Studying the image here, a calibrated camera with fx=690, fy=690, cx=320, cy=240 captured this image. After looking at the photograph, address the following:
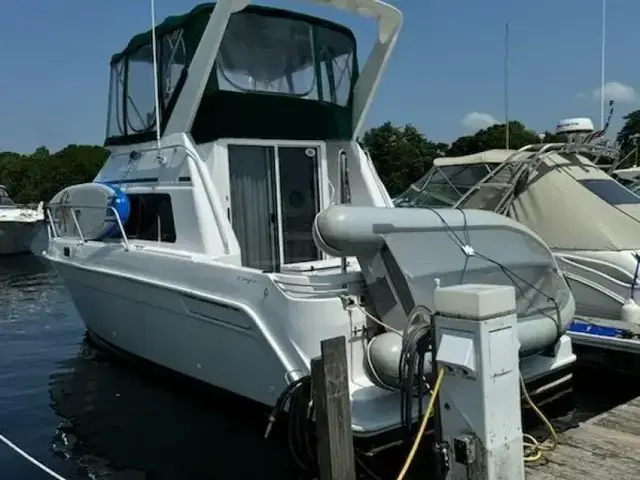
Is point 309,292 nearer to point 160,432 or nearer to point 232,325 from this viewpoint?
point 232,325

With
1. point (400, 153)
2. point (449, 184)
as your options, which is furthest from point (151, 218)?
point (400, 153)

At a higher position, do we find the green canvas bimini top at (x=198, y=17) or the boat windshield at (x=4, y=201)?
the green canvas bimini top at (x=198, y=17)

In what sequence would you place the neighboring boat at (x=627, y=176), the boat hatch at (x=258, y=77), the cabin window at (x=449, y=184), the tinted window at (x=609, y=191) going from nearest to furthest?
the boat hatch at (x=258, y=77) → the tinted window at (x=609, y=191) → the cabin window at (x=449, y=184) → the neighboring boat at (x=627, y=176)

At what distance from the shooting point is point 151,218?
7797 mm

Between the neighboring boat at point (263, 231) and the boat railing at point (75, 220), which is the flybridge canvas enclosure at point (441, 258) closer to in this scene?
the neighboring boat at point (263, 231)

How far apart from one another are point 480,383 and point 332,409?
90 cm

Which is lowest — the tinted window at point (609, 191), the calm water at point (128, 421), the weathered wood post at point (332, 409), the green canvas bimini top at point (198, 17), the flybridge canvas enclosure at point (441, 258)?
the calm water at point (128, 421)

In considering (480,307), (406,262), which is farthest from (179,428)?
(480,307)

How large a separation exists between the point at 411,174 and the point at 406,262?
25811 millimetres

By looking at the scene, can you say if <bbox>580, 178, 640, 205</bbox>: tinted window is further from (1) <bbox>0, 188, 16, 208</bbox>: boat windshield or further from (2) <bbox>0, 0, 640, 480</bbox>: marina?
(1) <bbox>0, 188, 16, 208</bbox>: boat windshield

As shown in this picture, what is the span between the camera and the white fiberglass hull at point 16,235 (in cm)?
2681

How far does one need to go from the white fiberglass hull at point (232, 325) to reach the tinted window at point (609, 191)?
3589 millimetres

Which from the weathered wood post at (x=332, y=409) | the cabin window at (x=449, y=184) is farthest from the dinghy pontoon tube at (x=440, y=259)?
the cabin window at (x=449, y=184)

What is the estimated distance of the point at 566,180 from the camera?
9.29 meters
